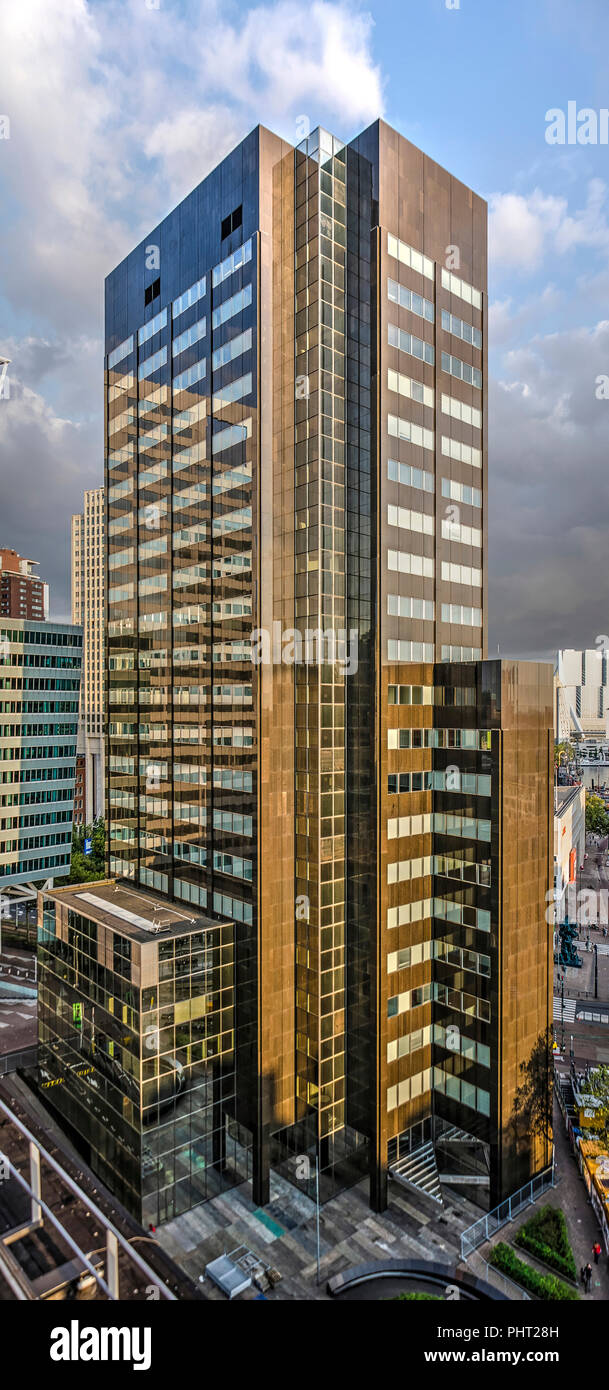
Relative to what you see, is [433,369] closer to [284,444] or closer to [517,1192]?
[284,444]

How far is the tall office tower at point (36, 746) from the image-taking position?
61625 millimetres

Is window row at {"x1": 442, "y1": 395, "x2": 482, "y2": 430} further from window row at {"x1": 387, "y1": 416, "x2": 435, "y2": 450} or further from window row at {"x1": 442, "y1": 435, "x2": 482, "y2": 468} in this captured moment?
window row at {"x1": 387, "y1": 416, "x2": 435, "y2": 450}

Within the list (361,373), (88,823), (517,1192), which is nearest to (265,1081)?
(517,1192)

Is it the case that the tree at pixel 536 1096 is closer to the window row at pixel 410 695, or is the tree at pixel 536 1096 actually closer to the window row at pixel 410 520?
the window row at pixel 410 695

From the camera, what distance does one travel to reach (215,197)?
39.9 meters

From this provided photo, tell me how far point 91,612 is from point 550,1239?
12541 cm

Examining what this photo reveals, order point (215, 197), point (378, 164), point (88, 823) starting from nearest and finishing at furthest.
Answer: point (378, 164) < point (215, 197) < point (88, 823)

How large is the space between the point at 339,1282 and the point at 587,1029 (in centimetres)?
3654

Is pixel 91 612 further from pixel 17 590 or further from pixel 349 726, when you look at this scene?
pixel 349 726

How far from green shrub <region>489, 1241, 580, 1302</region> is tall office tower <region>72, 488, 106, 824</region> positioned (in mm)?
110074

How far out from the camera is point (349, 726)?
126ft

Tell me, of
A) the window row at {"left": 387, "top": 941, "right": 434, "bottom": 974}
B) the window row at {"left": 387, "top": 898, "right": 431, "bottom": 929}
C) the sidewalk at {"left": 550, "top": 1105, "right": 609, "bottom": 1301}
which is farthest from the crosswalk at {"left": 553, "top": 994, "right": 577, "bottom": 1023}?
the window row at {"left": 387, "top": 898, "right": 431, "bottom": 929}

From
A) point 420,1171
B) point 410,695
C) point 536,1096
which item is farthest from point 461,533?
point 420,1171

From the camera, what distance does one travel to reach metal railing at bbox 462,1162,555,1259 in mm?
33625
